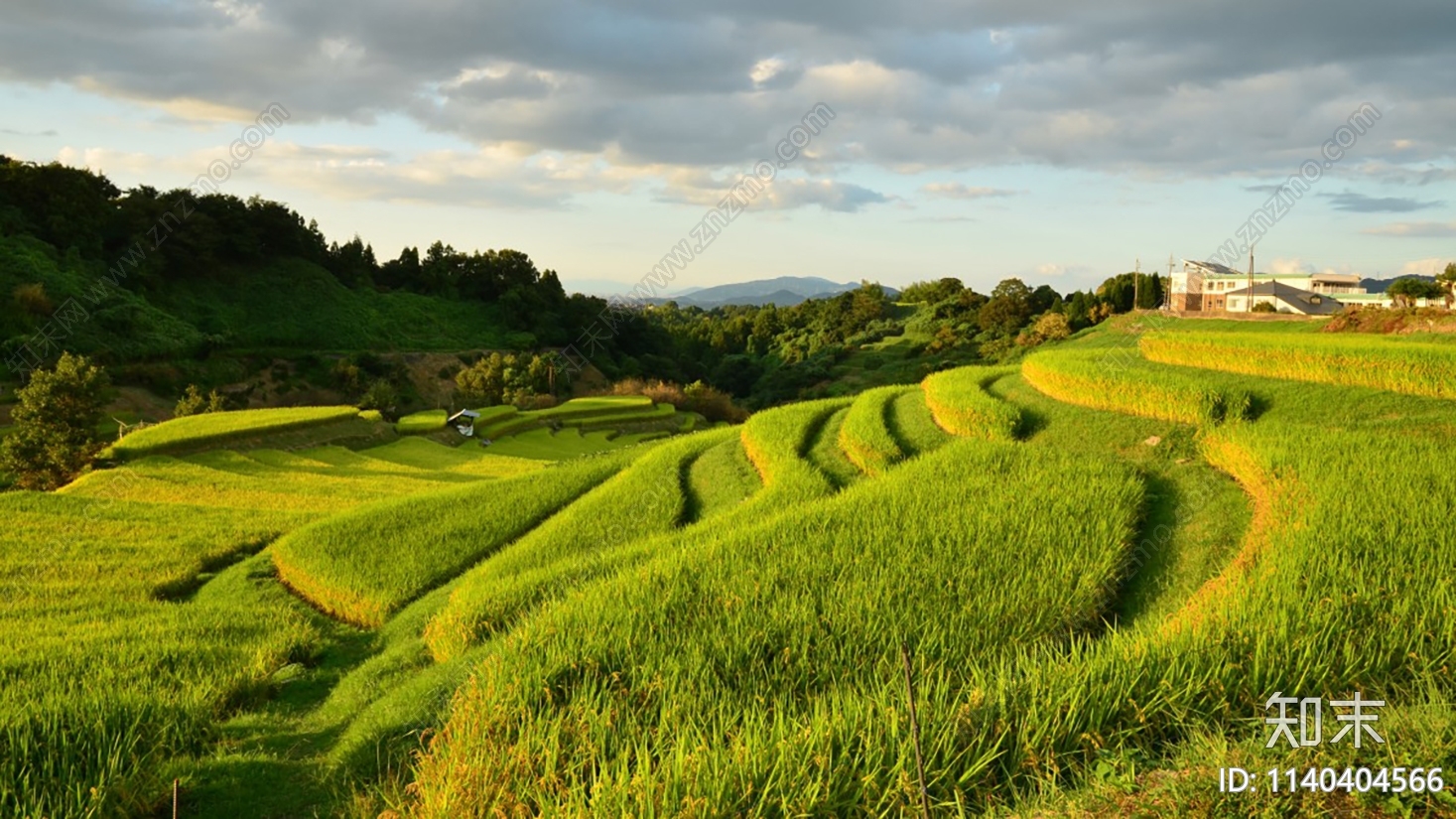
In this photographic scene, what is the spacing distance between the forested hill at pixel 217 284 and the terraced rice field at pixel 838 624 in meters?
24.3

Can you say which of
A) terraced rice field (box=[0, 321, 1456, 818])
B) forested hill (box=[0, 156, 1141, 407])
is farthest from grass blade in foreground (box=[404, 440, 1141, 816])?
forested hill (box=[0, 156, 1141, 407])

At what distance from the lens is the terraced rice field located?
→ 322 cm

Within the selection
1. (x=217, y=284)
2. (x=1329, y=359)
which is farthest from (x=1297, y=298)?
(x=217, y=284)

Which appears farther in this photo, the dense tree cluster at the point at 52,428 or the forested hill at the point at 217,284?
the forested hill at the point at 217,284

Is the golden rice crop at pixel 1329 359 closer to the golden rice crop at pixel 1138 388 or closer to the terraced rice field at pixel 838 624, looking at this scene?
the terraced rice field at pixel 838 624

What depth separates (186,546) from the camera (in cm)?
1197

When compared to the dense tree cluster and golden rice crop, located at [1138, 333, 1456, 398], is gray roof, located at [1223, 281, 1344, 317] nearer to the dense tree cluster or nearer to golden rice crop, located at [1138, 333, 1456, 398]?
golden rice crop, located at [1138, 333, 1456, 398]

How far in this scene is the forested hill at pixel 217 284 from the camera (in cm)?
3139

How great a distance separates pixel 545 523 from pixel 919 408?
6.38 meters

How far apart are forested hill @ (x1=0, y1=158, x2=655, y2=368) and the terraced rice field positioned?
959 inches

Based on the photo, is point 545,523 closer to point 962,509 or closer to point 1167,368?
point 962,509

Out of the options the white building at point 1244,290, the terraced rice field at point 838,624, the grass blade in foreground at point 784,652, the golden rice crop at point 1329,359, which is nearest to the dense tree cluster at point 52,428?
the terraced rice field at point 838,624

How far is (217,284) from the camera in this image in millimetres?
43844

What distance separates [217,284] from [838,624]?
50.3 meters
